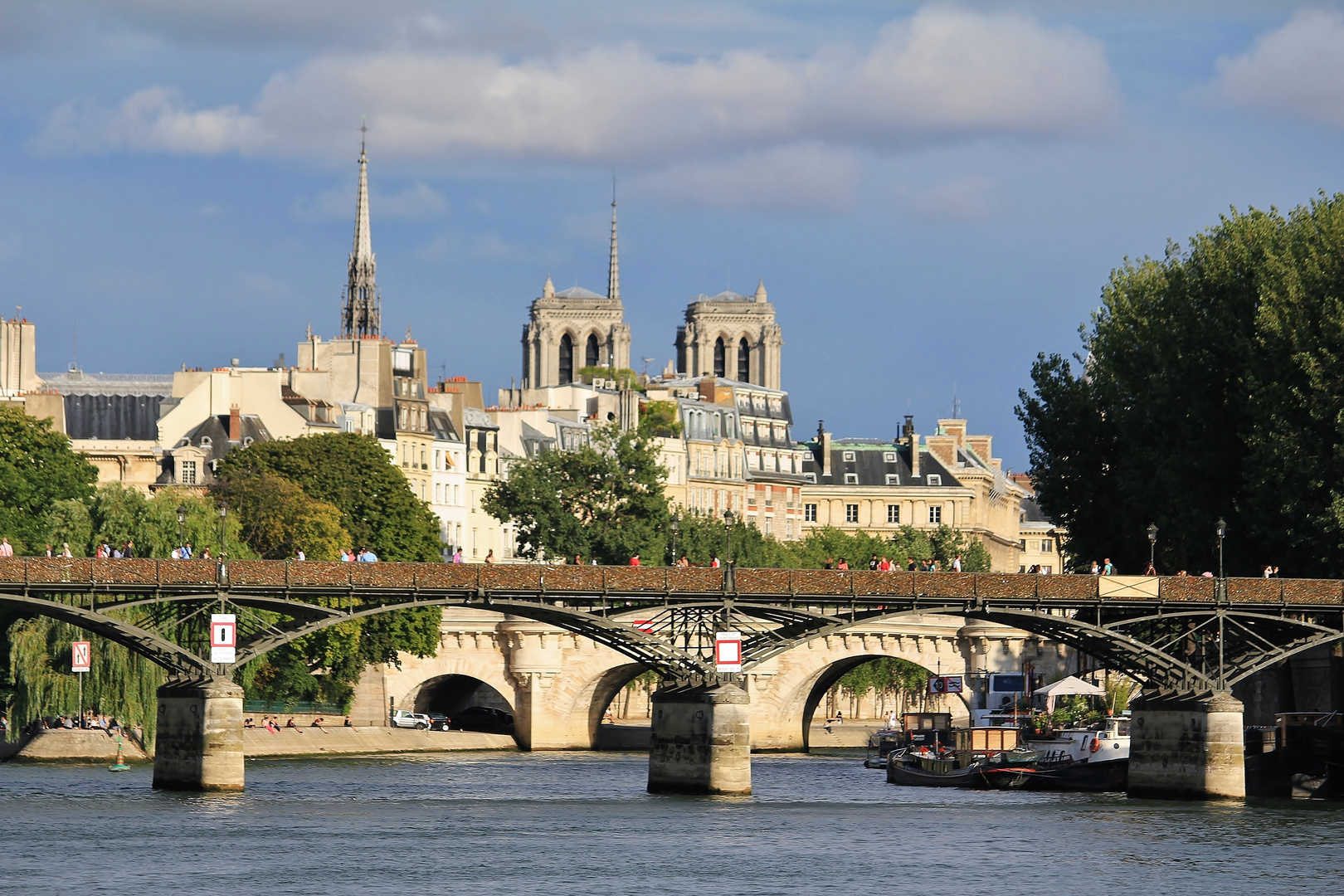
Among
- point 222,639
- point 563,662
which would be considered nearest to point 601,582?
point 222,639

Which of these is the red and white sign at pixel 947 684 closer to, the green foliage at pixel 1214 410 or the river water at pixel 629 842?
the green foliage at pixel 1214 410

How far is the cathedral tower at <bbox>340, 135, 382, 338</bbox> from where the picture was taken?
161125mm

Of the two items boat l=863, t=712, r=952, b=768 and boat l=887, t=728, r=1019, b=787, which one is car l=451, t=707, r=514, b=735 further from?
boat l=887, t=728, r=1019, b=787

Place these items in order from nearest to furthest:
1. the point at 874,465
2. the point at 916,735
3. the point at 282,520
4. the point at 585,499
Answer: the point at 916,735, the point at 282,520, the point at 585,499, the point at 874,465

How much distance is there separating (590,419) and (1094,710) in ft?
226

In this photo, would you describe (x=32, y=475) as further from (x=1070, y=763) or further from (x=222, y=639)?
(x=1070, y=763)

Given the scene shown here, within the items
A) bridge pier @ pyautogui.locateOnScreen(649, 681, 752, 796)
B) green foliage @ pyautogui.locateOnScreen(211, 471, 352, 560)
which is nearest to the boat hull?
bridge pier @ pyautogui.locateOnScreen(649, 681, 752, 796)

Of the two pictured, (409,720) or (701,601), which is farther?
(409,720)

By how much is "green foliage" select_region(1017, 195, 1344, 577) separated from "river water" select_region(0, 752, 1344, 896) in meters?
8.84

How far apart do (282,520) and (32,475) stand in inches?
334

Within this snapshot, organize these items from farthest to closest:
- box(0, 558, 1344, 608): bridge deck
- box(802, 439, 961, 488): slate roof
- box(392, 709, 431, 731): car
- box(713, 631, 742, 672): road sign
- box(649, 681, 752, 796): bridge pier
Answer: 1. box(802, 439, 961, 488): slate roof
2. box(392, 709, 431, 731): car
3. box(649, 681, 752, 796): bridge pier
4. box(713, 631, 742, 672): road sign
5. box(0, 558, 1344, 608): bridge deck

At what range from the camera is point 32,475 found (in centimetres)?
9519

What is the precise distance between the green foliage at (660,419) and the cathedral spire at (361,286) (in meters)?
15.5

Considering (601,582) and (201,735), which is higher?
(601,582)
